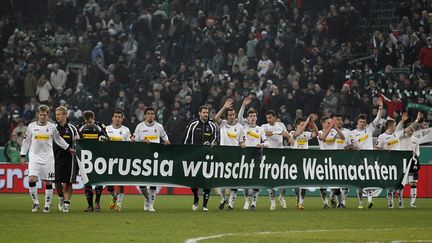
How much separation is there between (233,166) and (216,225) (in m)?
5.54

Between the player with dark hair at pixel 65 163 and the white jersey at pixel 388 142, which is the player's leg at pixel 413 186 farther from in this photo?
the player with dark hair at pixel 65 163

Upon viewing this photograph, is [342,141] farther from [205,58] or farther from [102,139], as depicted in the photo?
[205,58]

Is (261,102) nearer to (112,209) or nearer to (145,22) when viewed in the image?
(145,22)

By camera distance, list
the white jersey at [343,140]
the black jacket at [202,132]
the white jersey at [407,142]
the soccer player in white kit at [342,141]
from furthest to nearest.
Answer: the white jersey at [407,142]
the white jersey at [343,140]
the soccer player in white kit at [342,141]
the black jacket at [202,132]

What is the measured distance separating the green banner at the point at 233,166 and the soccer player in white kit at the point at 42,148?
1.99ft

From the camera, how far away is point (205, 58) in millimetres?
36250

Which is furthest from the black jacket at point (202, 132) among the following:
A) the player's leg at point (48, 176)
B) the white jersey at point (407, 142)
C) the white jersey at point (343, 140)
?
the white jersey at point (407, 142)

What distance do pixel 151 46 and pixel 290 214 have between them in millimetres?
19676

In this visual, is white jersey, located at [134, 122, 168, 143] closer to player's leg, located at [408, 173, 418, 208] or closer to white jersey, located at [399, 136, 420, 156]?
player's leg, located at [408, 173, 418, 208]

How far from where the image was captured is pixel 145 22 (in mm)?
38625

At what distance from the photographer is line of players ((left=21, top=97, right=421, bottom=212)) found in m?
19.9

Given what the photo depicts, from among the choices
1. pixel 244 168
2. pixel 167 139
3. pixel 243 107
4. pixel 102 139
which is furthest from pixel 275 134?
pixel 102 139

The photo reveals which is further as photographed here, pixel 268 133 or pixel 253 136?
pixel 268 133

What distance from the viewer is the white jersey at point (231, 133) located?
870 inches
